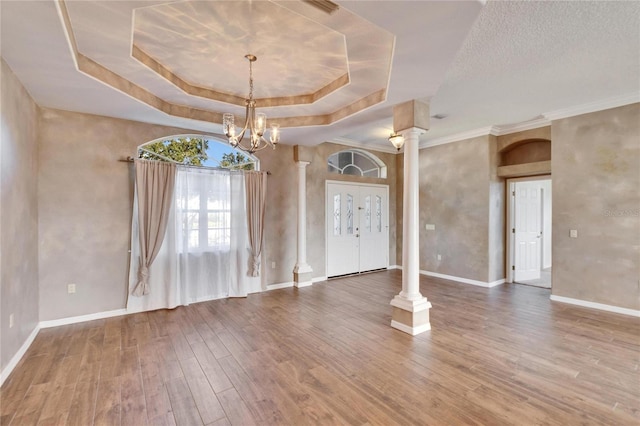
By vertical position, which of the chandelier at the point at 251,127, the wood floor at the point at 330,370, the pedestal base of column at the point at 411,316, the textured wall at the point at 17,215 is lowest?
the wood floor at the point at 330,370

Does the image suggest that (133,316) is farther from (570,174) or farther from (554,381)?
(570,174)

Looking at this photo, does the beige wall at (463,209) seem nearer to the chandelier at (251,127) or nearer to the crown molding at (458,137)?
the crown molding at (458,137)

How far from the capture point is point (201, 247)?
469cm

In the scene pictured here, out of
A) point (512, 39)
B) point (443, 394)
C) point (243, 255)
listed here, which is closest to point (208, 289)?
point (243, 255)

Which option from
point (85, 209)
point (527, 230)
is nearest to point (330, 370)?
point (85, 209)

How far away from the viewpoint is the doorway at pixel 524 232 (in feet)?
19.2

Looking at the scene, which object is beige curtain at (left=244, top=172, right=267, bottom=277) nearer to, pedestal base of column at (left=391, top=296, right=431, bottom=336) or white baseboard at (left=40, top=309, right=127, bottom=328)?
white baseboard at (left=40, top=309, right=127, bottom=328)

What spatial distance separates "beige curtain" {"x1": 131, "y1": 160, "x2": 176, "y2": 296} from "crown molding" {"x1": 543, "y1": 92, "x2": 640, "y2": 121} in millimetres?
6050

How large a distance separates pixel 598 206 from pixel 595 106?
4.79 ft

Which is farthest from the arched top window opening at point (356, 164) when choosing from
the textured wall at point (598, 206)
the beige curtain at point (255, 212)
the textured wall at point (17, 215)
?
the textured wall at point (17, 215)

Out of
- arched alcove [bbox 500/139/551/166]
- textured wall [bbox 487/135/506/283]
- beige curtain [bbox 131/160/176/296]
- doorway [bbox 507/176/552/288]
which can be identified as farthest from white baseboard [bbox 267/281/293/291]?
arched alcove [bbox 500/139/551/166]

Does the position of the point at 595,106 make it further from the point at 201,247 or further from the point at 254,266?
the point at 201,247

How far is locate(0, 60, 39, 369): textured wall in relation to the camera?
98.5 inches

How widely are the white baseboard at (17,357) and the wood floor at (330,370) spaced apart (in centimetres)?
6
